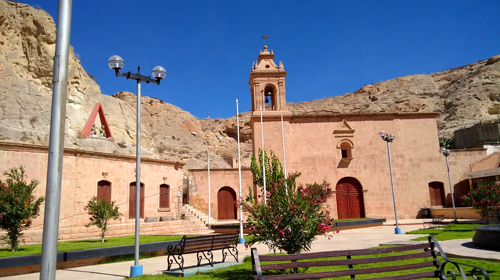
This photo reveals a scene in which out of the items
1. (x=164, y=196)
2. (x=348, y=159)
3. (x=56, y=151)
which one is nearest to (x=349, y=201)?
(x=348, y=159)

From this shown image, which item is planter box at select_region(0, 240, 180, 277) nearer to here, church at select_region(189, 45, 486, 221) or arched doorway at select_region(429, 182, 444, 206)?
church at select_region(189, 45, 486, 221)

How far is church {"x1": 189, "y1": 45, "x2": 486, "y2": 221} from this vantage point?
2408 cm

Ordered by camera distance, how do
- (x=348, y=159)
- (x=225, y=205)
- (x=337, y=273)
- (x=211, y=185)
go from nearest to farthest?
(x=337, y=273) → (x=348, y=159) → (x=211, y=185) → (x=225, y=205)

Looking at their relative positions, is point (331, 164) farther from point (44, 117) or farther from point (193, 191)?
point (44, 117)

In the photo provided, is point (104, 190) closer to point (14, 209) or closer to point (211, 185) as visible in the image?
point (14, 209)

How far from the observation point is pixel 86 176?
18547mm

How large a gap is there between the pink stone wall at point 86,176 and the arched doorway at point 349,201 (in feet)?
37.5

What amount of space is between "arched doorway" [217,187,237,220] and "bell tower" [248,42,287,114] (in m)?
7.35

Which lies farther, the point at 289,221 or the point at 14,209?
the point at 14,209

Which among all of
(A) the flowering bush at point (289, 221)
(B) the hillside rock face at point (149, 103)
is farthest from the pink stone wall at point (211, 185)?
(A) the flowering bush at point (289, 221)

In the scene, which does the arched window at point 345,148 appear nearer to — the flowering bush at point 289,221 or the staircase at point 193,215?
the staircase at point 193,215

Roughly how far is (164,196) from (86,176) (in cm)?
595

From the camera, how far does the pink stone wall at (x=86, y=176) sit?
16.2 meters

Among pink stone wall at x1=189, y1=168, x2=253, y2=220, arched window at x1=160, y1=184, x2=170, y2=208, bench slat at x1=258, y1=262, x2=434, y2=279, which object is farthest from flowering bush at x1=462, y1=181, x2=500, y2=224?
arched window at x1=160, y1=184, x2=170, y2=208
